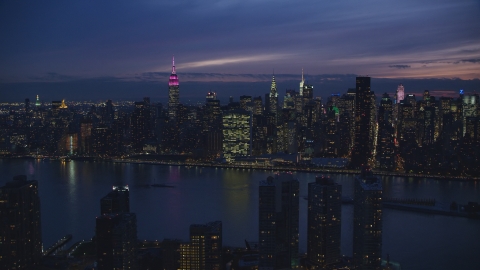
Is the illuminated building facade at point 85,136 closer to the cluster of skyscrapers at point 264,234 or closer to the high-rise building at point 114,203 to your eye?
the high-rise building at point 114,203

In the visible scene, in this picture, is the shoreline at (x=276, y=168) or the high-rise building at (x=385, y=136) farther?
the high-rise building at (x=385, y=136)

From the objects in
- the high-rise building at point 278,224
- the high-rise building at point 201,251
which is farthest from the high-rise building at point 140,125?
the high-rise building at point 201,251

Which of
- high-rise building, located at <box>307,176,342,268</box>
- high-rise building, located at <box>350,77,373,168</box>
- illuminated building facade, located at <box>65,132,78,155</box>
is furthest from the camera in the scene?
illuminated building facade, located at <box>65,132,78,155</box>

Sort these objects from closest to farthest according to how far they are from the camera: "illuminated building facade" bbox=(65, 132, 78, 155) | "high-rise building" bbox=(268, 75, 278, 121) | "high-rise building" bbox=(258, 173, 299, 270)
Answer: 1. "high-rise building" bbox=(258, 173, 299, 270)
2. "illuminated building facade" bbox=(65, 132, 78, 155)
3. "high-rise building" bbox=(268, 75, 278, 121)

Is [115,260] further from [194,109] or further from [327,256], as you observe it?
[194,109]

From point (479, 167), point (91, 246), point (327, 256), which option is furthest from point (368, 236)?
point (479, 167)

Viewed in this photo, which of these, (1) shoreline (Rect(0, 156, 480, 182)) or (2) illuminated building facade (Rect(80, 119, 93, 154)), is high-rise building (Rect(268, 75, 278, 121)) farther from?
(1) shoreline (Rect(0, 156, 480, 182))

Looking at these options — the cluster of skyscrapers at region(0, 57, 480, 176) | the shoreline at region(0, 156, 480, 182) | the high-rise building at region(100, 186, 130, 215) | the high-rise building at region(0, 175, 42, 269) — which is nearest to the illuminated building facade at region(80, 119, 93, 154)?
the cluster of skyscrapers at region(0, 57, 480, 176)
